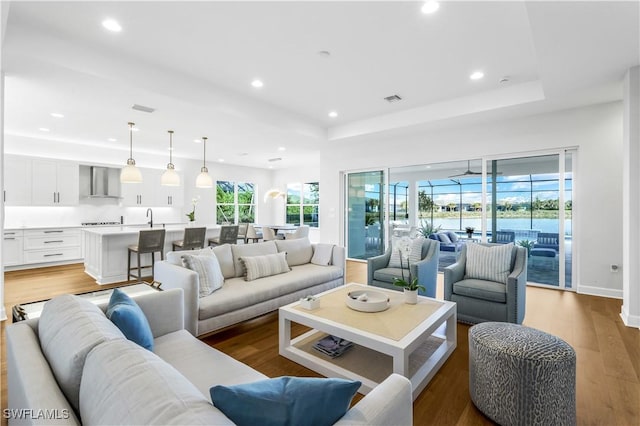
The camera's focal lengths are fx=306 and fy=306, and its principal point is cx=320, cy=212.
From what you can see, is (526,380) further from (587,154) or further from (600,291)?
(587,154)

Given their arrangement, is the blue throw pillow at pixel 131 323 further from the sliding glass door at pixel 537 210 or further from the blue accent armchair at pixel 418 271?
the sliding glass door at pixel 537 210

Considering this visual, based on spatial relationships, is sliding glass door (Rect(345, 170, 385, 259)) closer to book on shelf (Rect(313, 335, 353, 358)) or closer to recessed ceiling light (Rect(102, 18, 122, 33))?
book on shelf (Rect(313, 335, 353, 358))

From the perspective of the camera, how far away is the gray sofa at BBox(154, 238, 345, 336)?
2807 millimetres

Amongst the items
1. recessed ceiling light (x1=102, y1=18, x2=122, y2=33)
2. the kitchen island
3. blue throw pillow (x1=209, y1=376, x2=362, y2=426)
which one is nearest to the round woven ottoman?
blue throw pillow (x1=209, y1=376, x2=362, y2=426)

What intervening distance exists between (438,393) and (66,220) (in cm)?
858

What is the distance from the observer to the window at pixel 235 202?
10258mm

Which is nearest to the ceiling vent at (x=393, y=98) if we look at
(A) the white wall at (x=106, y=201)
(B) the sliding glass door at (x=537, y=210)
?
(B) the sliding glass door at (x=537, y=210)

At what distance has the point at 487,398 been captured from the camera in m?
1.92

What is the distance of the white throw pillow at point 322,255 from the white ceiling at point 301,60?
7.32 feet

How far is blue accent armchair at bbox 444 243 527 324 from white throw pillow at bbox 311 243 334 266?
5.47 feet

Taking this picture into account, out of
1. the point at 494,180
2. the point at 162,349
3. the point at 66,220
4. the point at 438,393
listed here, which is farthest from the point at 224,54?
the point at 66,220

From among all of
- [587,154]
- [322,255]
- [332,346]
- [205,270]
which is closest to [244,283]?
[205,270]

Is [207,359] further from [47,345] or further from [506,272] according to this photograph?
[506,272]

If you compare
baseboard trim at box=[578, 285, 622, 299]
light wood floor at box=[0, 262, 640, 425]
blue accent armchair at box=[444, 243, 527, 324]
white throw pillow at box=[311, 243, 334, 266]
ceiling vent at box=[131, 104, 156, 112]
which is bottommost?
light wood floor at box=[0, 262, 640, 425]
